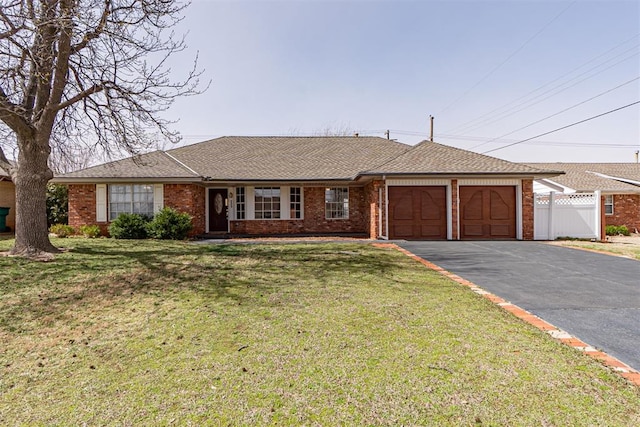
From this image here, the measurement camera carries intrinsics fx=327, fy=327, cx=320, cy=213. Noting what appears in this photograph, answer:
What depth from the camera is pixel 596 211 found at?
12516 millimetres

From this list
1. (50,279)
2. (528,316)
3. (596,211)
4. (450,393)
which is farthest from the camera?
(596,211)

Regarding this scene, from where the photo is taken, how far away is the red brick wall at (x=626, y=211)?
1775 cm

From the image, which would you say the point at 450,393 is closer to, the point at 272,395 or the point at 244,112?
the point at 272,395

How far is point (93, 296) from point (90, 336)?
1738 mm

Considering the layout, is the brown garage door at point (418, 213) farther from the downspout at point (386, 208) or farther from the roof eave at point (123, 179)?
the roof eave at point (123, 179)

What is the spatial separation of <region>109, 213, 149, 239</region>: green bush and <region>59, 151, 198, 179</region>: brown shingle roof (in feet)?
5.36

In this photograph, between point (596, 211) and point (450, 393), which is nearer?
point (450, 393)

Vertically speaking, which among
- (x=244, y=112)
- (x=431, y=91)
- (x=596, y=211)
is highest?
(x=431, y=91)

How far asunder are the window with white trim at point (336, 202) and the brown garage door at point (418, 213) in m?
3.01

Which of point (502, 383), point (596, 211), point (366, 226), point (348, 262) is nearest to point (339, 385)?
point (502, 383)

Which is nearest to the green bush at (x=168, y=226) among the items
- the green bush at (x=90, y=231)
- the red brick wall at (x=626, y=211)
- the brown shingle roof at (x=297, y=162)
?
the brown shingle roof at (x=297, y=162)

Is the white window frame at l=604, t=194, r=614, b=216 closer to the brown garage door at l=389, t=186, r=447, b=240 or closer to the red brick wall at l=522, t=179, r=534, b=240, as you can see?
the red brick wall at l=522, t=179, r=534, b=240

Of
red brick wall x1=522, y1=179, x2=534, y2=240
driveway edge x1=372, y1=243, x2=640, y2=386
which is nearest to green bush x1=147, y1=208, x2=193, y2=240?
driveway edge x1=372, y1=243, x2=640, y2=386

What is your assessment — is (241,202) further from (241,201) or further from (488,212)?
(488,212)
